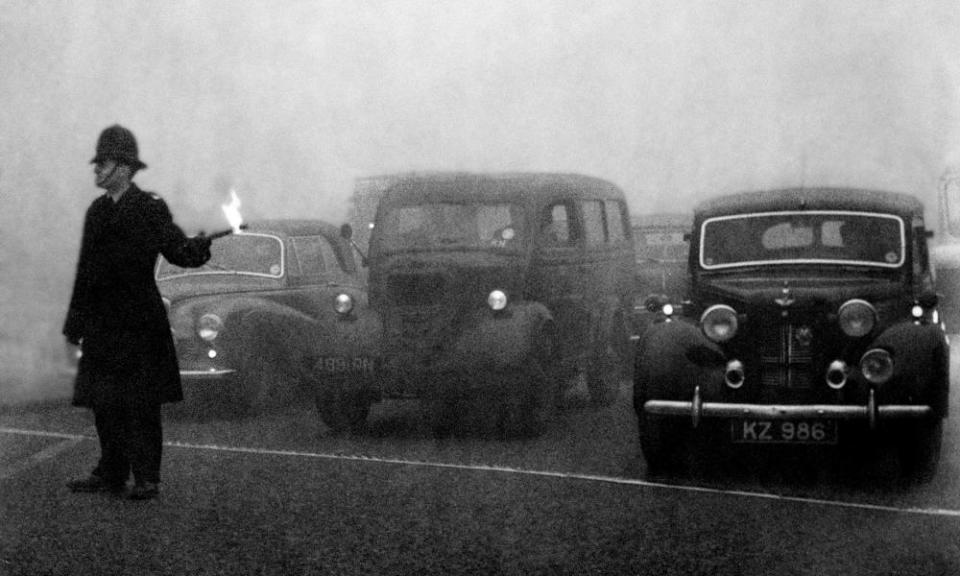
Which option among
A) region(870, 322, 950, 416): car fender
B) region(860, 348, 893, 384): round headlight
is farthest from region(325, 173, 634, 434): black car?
region(870, 322, 950, 416): car fender

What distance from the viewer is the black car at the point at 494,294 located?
870 cm

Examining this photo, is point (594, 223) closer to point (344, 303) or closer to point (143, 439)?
point (344, 303)

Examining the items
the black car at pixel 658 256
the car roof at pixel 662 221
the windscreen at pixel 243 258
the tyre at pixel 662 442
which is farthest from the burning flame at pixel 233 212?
the car roof at pixel 662 221

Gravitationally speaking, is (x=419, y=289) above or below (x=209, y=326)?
above

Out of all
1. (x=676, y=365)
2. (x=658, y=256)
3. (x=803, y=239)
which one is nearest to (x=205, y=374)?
(x=676, y=365)

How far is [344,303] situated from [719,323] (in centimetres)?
271

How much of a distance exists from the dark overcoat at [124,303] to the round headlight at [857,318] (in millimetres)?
2994

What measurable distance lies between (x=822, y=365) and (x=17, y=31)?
5845 millimetres

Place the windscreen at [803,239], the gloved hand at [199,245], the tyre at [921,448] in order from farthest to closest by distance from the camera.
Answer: the windscreen at [803,239], the tyre at [921,448], the gloved hand at [199,245]

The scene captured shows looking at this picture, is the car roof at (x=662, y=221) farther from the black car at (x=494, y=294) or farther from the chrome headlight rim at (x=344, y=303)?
the chrome headlight rim at (x=344, y=303)

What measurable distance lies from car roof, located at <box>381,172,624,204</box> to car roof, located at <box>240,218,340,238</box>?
1.25 metres

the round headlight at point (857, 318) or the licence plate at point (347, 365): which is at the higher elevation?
the round headlight at point (857, 318)

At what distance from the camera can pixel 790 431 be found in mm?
6773

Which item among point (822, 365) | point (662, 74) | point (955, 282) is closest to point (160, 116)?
point (662, 74)
